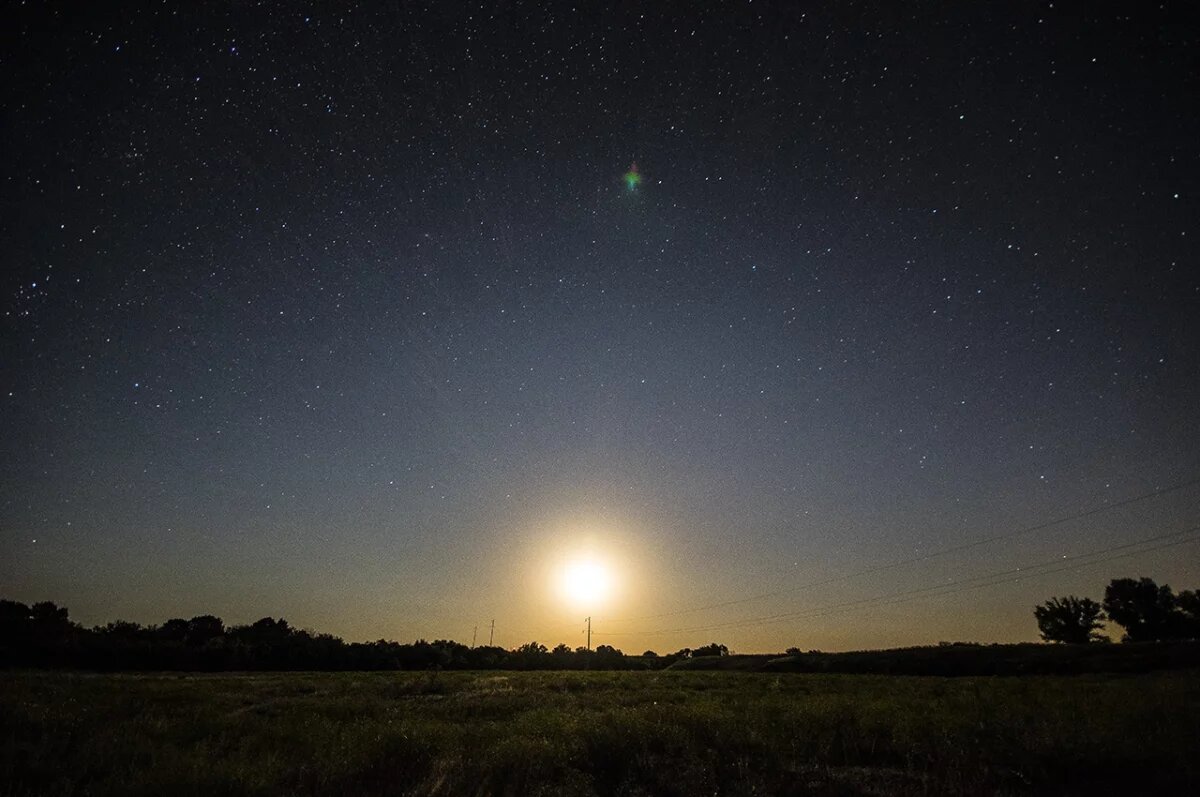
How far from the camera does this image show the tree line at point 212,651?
51.6 m

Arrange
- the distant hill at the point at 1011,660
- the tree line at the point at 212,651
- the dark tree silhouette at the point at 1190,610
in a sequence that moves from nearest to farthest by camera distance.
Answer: the distant hill at the point at 1011,660, the tree line at the point at 212,651, the dark tree silhouette at the point at 1190,610

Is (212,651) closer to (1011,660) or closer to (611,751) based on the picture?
(611,751)

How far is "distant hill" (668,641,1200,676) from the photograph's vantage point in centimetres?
3725

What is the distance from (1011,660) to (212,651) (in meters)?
70.0

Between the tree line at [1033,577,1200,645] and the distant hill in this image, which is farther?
the tree line at [1033,577,1200,645]

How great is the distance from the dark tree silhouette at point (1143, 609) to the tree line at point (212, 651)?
60.0 meters

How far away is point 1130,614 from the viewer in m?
74.1

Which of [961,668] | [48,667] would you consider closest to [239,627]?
[48,667]

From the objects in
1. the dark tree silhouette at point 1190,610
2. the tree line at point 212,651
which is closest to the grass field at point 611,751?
the tree line at point 212,651

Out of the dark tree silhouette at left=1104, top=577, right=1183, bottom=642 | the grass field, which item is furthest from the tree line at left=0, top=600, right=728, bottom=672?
the dark tree silhouette at left=1104, top=577, right=1183, bottom=642

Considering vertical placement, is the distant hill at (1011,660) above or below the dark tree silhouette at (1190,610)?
below

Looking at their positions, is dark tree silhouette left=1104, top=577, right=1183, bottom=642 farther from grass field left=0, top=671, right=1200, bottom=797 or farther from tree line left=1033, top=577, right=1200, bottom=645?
grass field left=0, top=671, right=1200, bottom=797

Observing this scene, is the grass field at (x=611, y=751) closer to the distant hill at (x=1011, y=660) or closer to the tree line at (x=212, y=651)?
the distant hill at (x=1011, y=660)

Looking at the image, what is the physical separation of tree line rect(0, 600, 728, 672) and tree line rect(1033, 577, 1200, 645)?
177ft
